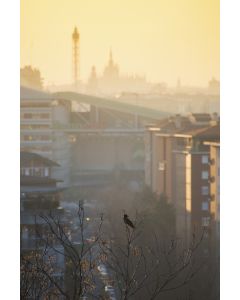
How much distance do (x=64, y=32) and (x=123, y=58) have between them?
0.44 metres

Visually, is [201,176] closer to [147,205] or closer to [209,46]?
[147,205]

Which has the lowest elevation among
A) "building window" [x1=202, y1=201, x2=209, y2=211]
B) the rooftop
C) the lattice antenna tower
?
"building window" [x1=202, y1=201, x2=209, y2=211]

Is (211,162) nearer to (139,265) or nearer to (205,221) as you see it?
(205,221)

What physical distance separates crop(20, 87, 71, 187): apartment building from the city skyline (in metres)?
0.32

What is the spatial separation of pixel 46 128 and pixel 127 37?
807mm

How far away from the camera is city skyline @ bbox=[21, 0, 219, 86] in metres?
3.99


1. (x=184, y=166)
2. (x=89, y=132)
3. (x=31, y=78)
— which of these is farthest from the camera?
(x=184, y=166)

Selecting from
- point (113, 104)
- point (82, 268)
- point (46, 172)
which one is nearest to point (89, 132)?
→ point (113, 104)

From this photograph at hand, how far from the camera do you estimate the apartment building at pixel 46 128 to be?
4.61 meters

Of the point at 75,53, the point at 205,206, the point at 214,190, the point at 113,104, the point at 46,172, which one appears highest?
the point at 75,53

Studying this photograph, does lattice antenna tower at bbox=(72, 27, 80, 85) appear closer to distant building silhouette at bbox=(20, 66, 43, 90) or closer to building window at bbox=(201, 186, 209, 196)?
distant building silhouette at bbox=(20, 66, 43, 90)

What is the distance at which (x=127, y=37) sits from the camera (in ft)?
14.1

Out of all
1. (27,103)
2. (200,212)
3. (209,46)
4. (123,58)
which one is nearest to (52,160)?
(27,103)

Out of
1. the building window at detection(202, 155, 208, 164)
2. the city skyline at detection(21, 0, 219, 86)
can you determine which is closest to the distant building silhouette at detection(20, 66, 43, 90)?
the city skyline at detection(21, 0, 219, 86)
